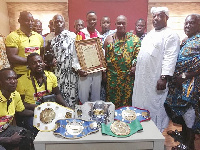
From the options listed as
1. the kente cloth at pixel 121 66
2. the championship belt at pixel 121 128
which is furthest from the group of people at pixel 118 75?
the championship belt at pixel 121 128

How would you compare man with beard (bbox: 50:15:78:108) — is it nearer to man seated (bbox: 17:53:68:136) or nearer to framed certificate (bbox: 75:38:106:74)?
framed certificate (bbox: 75:38:106:74)

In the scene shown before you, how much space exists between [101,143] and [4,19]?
6015 mm

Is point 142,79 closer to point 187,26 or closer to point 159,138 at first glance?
point 187,26

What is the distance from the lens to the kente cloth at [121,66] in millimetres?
2914

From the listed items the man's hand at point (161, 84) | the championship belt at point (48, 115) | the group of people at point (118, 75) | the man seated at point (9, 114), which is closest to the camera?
the championship belt at point (48, 115)

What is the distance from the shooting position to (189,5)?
6.67m

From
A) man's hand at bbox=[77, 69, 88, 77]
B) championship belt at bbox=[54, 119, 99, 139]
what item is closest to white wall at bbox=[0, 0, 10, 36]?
man's hand at bbox=[77, 69, 88, 77]

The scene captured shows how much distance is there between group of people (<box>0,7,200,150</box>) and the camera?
2486 millimetres

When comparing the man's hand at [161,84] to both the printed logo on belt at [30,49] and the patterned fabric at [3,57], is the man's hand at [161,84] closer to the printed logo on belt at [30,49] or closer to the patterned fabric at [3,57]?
the printed logo on belt at [30,49]

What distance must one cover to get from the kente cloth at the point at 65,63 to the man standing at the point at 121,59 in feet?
1.75

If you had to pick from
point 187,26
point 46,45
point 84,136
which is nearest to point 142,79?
point 187,26

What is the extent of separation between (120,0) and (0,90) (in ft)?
17.5

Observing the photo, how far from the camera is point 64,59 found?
118 inches

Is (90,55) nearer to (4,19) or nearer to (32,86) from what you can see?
(32,86)
